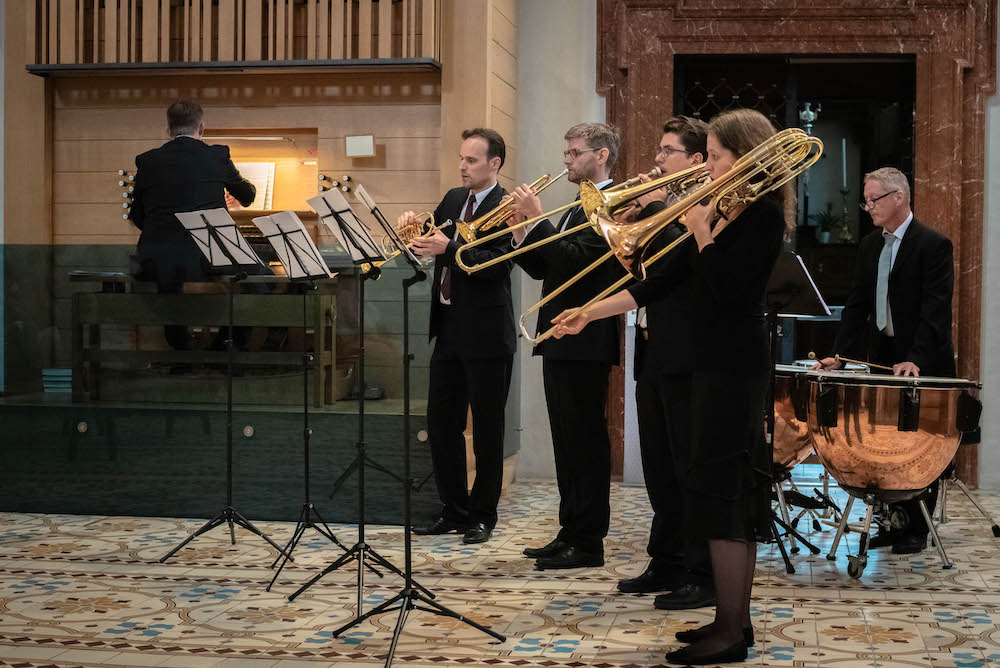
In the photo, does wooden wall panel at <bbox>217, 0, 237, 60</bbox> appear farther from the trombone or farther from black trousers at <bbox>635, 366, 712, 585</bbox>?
black trousers at <bbox>635, 366, 712, 585</bbox>

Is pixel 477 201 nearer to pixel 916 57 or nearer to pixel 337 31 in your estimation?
pixel 337 31

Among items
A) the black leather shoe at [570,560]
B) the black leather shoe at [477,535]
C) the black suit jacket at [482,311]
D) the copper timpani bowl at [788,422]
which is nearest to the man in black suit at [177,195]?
the black suit jacket at [482,311]

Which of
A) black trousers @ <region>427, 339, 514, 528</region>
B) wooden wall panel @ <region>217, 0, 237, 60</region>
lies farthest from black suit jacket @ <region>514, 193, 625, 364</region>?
wooden wall panel @ <region>217, 0, 237, 60</region>

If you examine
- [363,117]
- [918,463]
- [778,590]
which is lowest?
[778,590]

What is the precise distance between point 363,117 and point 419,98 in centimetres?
37

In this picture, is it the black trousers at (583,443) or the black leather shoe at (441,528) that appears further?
the black leather shoe at (441,528)

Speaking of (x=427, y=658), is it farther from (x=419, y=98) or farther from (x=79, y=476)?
(x=419, y=98)

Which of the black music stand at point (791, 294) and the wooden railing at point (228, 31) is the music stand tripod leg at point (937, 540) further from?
the wooden railing at point (228, 31)

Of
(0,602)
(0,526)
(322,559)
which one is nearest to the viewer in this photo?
(0,602)

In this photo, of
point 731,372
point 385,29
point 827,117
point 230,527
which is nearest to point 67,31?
point 385,29

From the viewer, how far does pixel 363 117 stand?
6.91 metres

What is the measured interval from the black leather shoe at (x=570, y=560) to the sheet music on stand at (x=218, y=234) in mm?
1665

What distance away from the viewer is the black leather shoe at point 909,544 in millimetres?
4793

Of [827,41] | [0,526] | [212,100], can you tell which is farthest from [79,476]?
[827,41]
